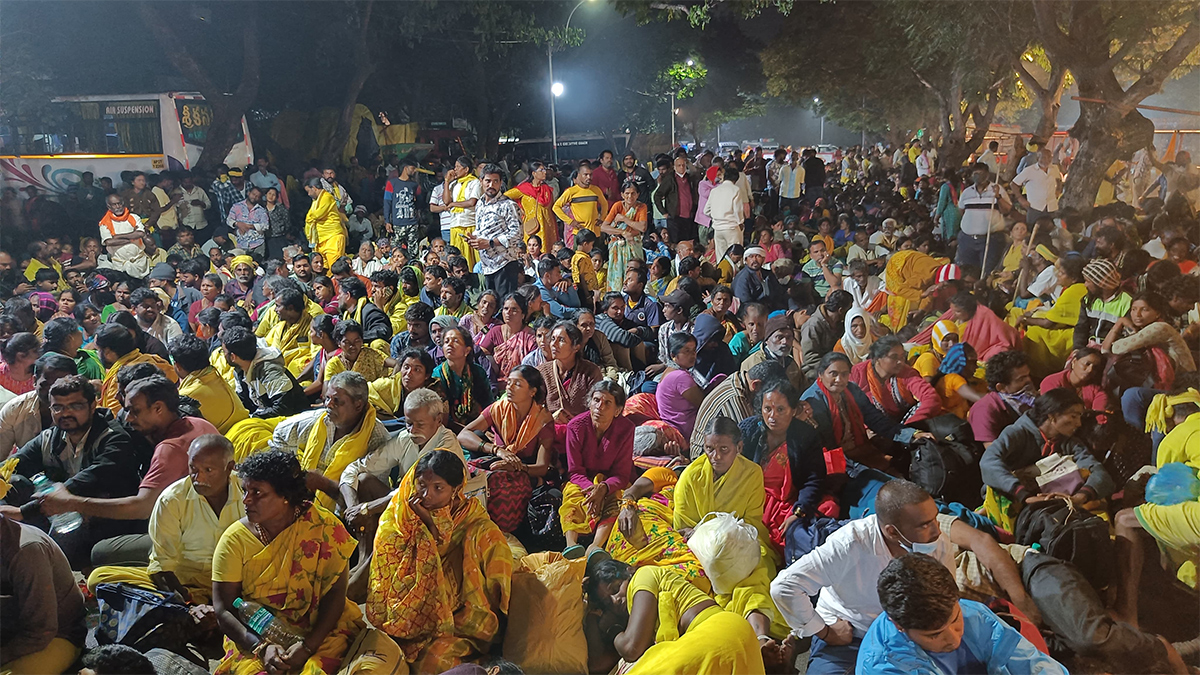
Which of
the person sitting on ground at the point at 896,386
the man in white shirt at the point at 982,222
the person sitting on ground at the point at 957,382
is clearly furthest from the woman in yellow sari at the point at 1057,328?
the man in white shirt at the point at 982,222

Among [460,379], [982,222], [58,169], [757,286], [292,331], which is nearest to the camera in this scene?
[460,379]

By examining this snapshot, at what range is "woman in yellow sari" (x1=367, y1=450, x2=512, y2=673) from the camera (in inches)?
→ 128

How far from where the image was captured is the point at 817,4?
67.8ft

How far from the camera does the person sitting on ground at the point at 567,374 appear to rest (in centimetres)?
535

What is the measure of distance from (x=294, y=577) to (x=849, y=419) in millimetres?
3082

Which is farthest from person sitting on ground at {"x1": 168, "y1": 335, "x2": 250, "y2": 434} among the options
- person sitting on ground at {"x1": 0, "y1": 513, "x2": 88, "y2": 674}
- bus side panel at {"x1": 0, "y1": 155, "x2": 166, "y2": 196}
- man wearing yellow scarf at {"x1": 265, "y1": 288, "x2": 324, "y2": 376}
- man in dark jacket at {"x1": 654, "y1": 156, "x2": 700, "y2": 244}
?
bus side panel at {"x1": 0, "y1": 155, "x2": 166, "y2": 196}

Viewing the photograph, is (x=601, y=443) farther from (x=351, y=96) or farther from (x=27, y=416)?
(x=351, y=96)

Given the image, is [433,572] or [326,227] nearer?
[433,572]

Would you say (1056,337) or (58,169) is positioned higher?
(58,169)

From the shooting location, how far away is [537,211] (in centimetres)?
976

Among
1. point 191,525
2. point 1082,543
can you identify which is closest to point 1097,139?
point 1082,543

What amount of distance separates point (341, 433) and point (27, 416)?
188 centimetres

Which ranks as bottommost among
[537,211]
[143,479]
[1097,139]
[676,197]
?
[143,479]

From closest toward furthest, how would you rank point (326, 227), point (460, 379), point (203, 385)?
point (203, 385), point (460, 379), point (326, 227)
